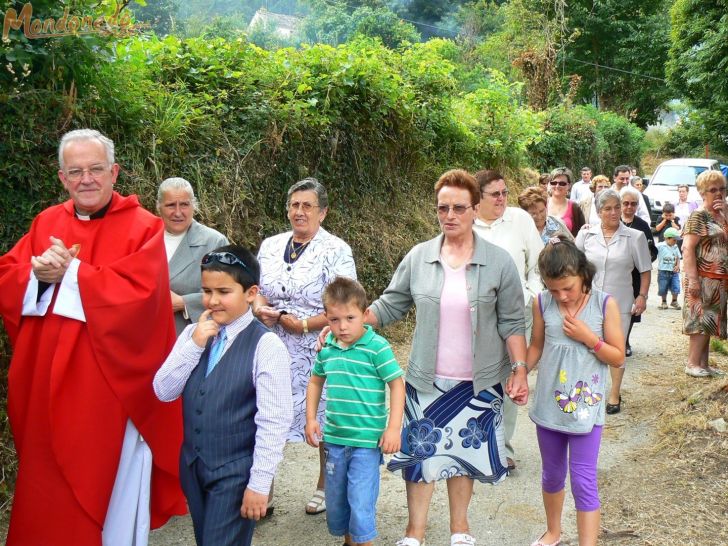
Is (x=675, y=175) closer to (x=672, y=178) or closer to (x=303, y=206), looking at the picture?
(x=672, y=178)

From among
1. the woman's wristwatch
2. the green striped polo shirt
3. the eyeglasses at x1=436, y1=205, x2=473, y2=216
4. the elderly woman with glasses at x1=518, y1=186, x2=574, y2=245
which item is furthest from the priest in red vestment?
the elderly woman with glasses at x1=518, y1=186, x2=574, y2=245

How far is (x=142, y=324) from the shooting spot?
3650 mm

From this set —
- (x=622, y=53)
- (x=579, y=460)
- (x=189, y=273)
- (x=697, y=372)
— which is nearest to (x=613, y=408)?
(x=697, y=372)

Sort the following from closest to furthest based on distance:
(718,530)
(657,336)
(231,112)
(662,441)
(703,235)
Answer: (718,530) → (662,441) → (231,112) → (703,235) → (657,336)

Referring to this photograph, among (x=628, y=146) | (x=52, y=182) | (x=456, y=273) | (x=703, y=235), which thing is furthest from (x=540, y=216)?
(x=628, y=146)

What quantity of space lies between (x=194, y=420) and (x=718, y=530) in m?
3.26

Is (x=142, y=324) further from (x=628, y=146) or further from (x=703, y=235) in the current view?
(x=628, y=146)

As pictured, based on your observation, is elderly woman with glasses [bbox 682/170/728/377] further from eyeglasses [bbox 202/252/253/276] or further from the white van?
the white van

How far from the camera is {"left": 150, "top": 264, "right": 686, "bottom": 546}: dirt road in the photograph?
4504 mm

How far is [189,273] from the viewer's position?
15.1 ft

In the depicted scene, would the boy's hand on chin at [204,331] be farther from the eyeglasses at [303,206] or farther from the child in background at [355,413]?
the eyeglasses at [303,206]

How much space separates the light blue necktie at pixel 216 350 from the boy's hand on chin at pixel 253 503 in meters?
0.54

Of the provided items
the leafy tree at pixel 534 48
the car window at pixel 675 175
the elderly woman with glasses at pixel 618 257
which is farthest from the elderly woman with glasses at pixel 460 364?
the leafy tree at pixel 534 48

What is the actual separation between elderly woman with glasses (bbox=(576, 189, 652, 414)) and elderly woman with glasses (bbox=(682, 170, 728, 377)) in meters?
1.18
